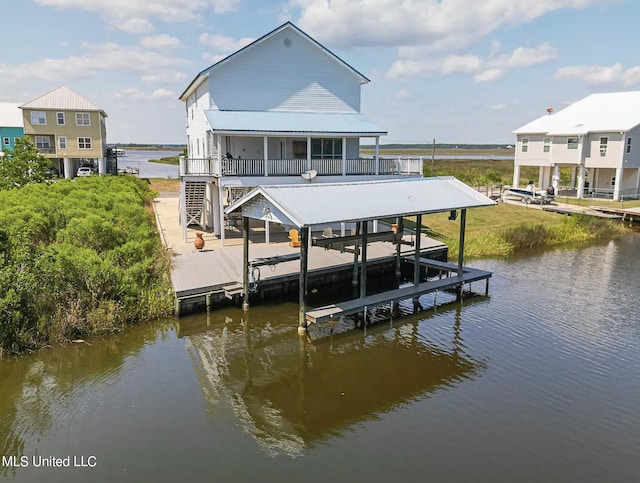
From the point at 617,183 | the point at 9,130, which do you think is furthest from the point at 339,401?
the point at 9,130

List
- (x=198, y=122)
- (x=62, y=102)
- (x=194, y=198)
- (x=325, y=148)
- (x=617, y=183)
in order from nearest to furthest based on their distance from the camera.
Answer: (x=325, y=148) → (x=194, y=198) → (x=198, y=122) → (x=617, y=183) → (x=62, y=102)

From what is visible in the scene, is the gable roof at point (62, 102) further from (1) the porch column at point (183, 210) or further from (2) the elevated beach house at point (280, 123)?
(1) the porch column at point (183, 210)

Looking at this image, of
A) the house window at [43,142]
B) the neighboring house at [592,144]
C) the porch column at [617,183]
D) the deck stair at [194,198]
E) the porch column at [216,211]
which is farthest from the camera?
the house window at [43,142]

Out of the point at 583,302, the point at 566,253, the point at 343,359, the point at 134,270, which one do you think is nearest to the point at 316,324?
the point at 343,359

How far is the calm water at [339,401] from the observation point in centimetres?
895

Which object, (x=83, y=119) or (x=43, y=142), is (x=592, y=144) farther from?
(x=43, y=142)

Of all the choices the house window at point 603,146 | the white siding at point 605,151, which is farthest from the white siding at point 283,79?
the house window at point 603,146

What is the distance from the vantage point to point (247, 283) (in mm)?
16828

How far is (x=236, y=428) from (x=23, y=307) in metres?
6.83

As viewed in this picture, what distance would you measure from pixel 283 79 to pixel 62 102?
34.3m

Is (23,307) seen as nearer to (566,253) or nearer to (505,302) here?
(505,302)

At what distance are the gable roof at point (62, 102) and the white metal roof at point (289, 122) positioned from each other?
32336mm

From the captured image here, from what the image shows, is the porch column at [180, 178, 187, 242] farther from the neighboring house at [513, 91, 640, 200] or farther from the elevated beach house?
the neighboring house at [513, 91, 640, 200]

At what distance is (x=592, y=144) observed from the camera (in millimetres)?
40406
